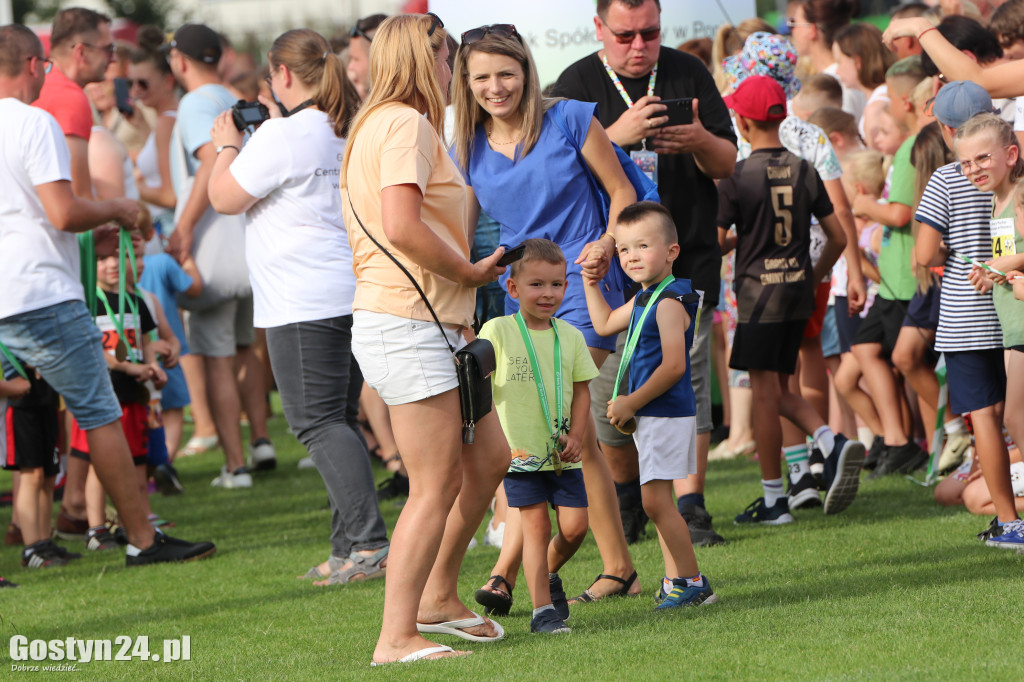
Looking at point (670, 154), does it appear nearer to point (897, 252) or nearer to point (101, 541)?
point (897, 252)

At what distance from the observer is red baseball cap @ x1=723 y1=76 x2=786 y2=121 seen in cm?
645

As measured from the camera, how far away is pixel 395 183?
388 centimetres

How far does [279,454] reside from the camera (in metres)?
10.6

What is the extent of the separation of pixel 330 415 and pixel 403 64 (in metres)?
2.21

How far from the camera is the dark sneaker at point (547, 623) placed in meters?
4.35

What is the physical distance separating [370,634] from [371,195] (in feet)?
5.42

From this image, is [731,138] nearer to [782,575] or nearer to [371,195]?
[782,575]

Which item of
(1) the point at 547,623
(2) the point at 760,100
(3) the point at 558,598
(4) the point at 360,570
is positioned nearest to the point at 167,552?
(4) the point at 360,570

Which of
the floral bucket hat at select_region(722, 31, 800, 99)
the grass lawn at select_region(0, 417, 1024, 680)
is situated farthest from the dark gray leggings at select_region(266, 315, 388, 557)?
the floral bucket hat at select_region(722, 31, 800, 99)

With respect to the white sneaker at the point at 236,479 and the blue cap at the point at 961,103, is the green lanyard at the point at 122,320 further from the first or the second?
the blue cap at the point at 961,103

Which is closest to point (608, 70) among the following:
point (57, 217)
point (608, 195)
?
point (608, 195)

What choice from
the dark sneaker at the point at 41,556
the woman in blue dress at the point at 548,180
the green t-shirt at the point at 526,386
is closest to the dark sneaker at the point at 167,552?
the dark sneaker at the point at 41,556

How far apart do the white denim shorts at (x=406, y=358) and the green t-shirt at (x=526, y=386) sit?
0.42 meters

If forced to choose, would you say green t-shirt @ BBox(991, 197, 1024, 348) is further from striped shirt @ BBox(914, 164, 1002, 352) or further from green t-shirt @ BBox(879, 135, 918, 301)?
green t-shirt @ BBox(879, 135, 918, 301)
